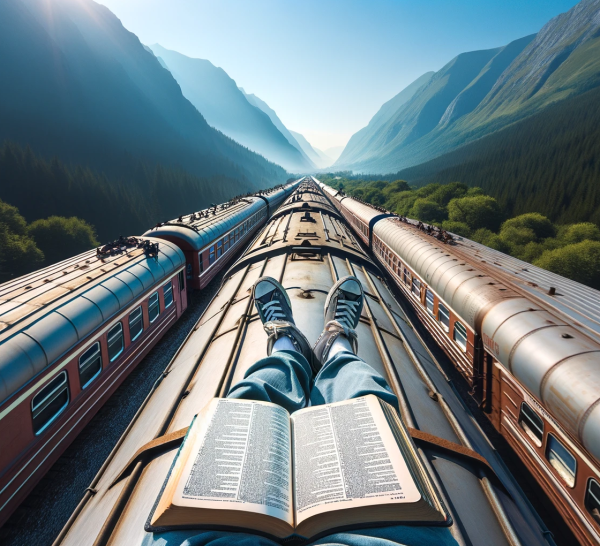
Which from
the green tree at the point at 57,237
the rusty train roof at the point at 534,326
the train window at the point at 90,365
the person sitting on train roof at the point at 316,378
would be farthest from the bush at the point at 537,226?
the green tree at the point at 57,237

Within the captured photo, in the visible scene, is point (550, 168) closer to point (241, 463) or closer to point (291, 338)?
point (291, 338)

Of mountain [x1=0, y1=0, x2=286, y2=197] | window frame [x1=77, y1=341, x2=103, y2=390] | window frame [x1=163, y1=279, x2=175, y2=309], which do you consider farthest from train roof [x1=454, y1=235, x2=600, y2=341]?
mountain [x1=0, y1=0, x2=286, y2=197]

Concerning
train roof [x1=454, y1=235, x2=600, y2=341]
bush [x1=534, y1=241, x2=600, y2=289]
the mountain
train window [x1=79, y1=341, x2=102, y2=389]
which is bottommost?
bush [x1=534, y1=241, x2=600, y2=289]

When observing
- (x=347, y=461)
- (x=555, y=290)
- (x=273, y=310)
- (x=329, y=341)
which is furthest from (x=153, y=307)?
(x=555, y=290)

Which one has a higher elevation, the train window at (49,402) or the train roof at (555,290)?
the train roof at (555,290)

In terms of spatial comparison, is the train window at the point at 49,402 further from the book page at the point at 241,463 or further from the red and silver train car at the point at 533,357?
the red and silver train car at the point at 533,357

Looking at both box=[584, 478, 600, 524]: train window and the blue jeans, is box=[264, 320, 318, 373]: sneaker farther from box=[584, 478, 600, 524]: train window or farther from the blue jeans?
box=[584, 478, 600, 524]: train window
